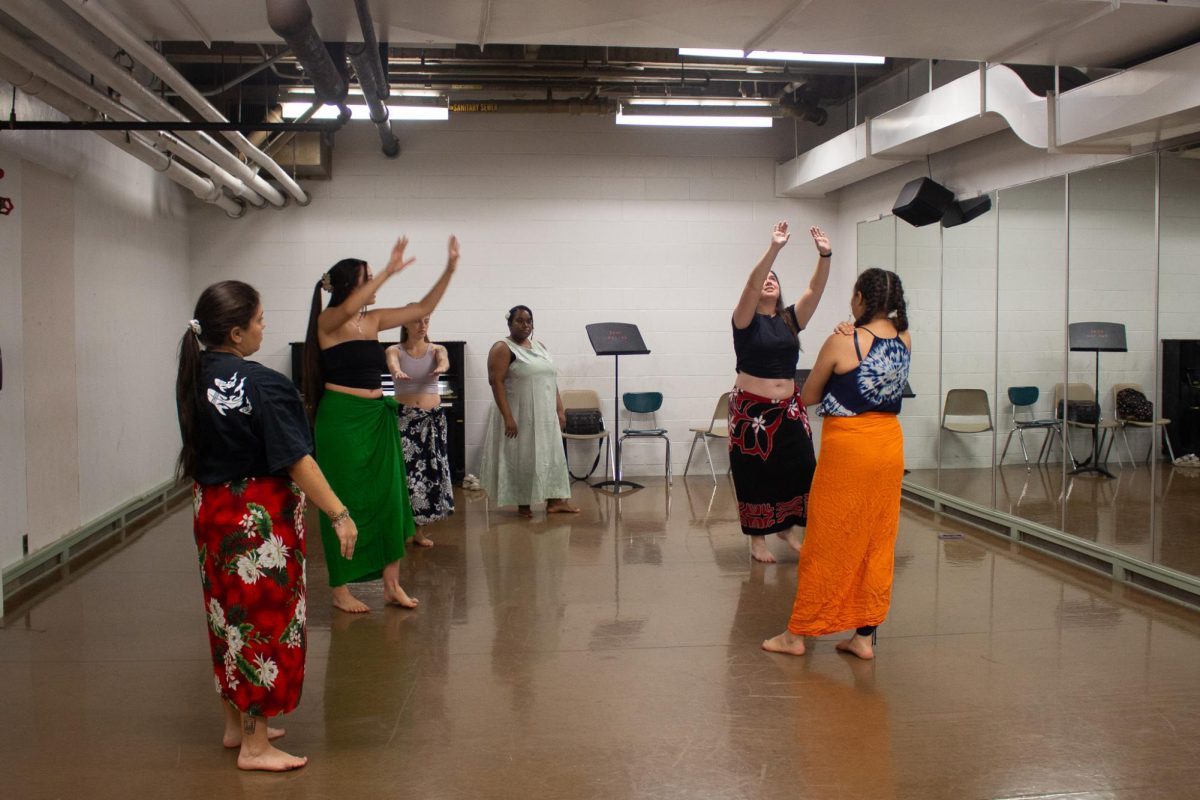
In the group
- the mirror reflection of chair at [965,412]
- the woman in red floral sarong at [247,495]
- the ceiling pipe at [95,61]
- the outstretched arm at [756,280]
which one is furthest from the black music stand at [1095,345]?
the ceiling pipe at [95,61]

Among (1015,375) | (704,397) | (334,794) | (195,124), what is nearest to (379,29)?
(195,124)

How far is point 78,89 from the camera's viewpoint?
14.8 ft

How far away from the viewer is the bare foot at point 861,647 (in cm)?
369

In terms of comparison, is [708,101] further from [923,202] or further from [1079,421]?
[1079,421]

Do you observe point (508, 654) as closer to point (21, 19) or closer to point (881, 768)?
point (881, 768)

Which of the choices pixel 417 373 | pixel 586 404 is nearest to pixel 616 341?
pixel 586 404

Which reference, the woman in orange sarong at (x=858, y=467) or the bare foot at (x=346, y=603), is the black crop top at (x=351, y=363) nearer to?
the bare foot at (x=346, y=603)

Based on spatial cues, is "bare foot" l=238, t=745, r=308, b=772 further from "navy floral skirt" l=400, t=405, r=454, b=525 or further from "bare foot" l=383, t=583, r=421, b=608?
"navy floral skirt" l=400, t=405, r=454, b=525

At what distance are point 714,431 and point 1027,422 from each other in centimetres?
298

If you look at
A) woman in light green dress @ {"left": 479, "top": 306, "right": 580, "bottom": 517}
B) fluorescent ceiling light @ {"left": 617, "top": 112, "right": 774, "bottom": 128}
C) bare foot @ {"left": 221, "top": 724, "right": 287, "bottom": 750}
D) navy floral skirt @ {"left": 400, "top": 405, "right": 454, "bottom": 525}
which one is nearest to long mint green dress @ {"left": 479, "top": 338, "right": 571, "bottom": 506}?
woman in light green dress @ {"left": 479, "top": 306, "right": 580, "bottom": 517}

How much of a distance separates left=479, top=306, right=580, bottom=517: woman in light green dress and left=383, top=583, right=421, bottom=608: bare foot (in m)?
2.09

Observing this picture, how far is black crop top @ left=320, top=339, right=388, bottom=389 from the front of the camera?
12.9ft

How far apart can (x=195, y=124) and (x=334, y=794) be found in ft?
10.7

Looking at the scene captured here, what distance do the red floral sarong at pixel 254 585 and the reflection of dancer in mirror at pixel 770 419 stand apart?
2.42 m
